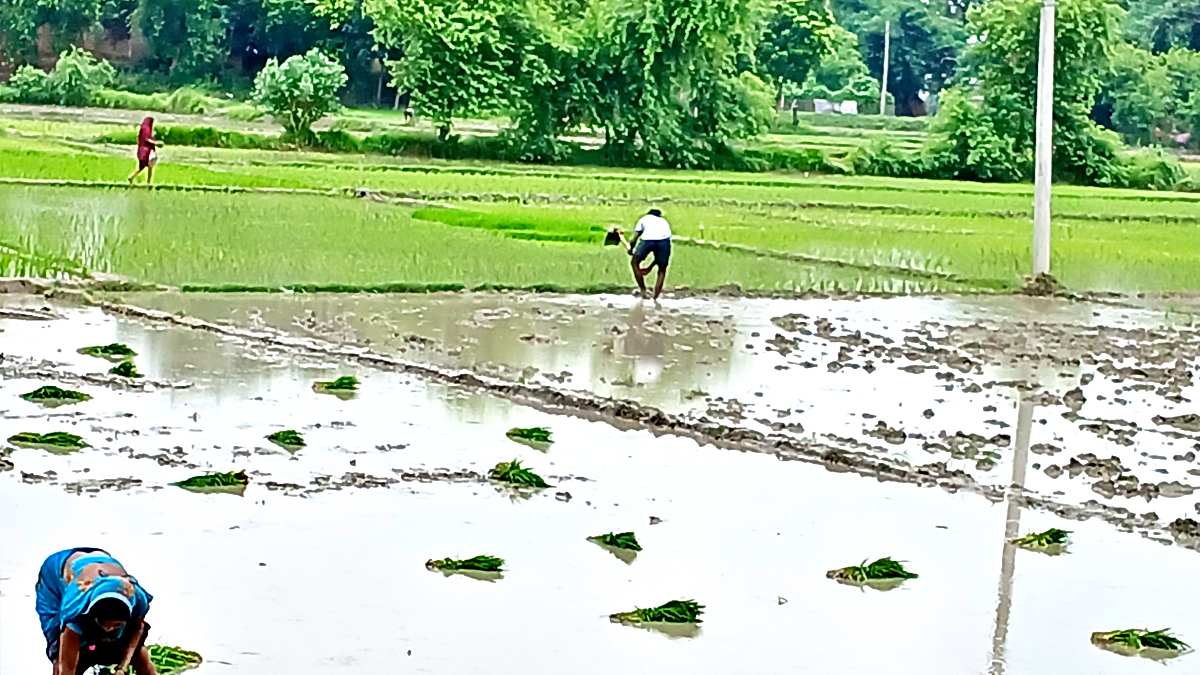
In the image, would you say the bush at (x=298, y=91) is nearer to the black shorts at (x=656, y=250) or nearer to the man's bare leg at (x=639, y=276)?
the man's bare leg at (x=639, y=276)

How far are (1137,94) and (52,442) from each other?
152 feet

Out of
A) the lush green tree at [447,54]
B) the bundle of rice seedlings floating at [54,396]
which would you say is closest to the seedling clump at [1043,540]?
the bundle of rice seedlings floating at [54,396]

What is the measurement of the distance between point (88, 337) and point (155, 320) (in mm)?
907

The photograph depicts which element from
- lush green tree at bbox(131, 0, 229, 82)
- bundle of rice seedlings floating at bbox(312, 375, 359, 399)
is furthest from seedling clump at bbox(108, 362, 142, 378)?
lush green tree at bbox(131, 0, 229, 82)

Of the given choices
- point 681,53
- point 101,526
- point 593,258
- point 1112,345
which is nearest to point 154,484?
point 101,526

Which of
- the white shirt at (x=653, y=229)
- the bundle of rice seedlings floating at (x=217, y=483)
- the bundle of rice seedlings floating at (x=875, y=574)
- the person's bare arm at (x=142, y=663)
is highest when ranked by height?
the person's bare arm at (x=142, y=663)

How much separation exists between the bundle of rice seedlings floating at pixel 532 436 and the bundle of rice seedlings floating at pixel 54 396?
2.18m

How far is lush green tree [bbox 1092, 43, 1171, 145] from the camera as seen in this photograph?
1967 inches

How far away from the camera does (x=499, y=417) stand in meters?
9.52

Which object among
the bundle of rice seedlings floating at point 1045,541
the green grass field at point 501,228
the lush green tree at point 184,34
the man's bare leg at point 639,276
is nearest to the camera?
the bundle of rice seedlings floating at point 1045,541

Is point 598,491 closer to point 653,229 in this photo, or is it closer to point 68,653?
point 68,653

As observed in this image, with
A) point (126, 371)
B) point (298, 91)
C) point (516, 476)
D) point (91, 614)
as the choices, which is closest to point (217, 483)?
point (516, 476)

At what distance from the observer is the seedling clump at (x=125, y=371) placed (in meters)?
10.1

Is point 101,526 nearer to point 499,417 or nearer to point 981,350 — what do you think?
point 499,417
